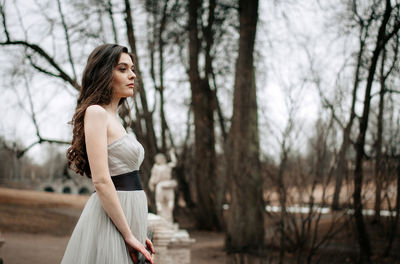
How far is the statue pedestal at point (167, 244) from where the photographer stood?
22.6ft

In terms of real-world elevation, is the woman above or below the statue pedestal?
above

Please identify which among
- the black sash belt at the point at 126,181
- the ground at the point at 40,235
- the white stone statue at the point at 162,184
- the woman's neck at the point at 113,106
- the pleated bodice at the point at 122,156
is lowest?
the ground at the point at 40,235

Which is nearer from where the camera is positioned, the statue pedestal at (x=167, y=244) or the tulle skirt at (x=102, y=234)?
the tulle skirt at (x=102, y=234)

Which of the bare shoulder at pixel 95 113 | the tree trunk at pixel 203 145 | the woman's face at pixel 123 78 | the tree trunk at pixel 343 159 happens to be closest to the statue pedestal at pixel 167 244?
the tree trunk at pixel 343 159

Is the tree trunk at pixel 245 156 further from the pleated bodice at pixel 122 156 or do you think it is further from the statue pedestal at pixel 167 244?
the pleated bodice at pixel 122 156

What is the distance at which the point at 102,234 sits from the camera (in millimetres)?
1867

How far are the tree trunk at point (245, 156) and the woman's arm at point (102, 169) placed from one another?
867 cm

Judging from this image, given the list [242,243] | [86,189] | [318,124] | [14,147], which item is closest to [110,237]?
[318,124]

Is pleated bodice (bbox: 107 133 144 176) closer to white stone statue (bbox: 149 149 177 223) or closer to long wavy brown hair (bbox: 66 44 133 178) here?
long wavy brown hair (bbox: 66 44 133 178)

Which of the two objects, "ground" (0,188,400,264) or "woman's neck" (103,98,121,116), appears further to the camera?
"ground" (0,188,400,264)

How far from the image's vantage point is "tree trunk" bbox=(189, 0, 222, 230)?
Result: 1545 centimetres

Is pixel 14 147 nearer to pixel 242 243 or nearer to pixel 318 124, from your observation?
pixel 242 243

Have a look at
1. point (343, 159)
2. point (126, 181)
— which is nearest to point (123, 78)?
point (126, 181)

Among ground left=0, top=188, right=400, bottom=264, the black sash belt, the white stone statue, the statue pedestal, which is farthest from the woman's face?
the white stone statue
